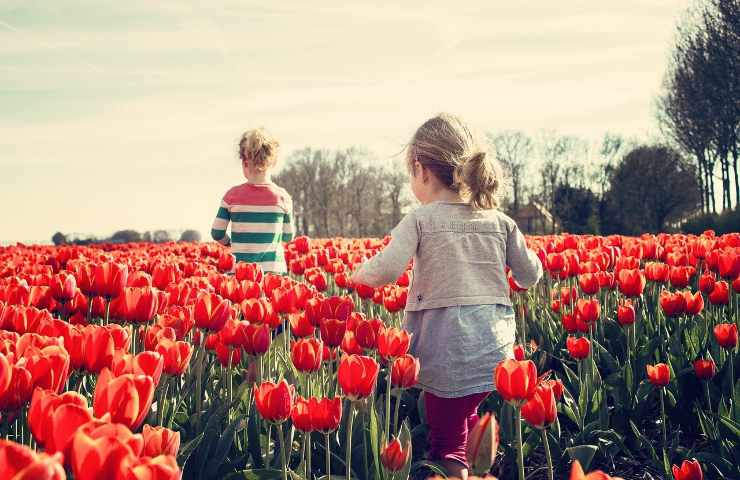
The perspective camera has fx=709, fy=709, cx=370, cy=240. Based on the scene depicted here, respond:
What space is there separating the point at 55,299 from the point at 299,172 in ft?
201

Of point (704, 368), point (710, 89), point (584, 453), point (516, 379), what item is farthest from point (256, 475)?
point (710, 89)

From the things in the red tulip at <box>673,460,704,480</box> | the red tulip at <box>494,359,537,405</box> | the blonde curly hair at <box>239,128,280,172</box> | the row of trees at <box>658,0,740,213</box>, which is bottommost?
the red tulip at <box>673,460,704,480</box>

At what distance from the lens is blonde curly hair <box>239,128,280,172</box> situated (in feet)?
20.2

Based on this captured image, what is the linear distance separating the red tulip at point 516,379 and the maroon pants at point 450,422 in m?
1.24

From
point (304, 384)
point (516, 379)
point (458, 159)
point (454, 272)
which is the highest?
point (458, 159)

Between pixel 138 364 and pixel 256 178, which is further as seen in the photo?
pixel 256 178

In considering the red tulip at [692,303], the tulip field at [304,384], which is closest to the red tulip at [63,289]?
the tulip field at [304,384]

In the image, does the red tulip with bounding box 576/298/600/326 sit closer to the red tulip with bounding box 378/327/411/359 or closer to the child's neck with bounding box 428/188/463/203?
the child's neck with bounding box 428/188/463/203

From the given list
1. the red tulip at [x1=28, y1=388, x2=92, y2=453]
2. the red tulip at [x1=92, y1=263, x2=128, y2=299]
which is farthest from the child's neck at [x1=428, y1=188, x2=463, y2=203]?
the red tulip at [x1=28, y1=388, x2=92, y2=453]

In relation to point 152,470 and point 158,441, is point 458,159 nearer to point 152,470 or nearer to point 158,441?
point 158,441

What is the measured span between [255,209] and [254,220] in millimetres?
101

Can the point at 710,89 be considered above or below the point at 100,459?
above

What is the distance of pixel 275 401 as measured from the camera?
2.26m

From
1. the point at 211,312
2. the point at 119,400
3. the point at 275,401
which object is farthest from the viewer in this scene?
the point at 211,312
